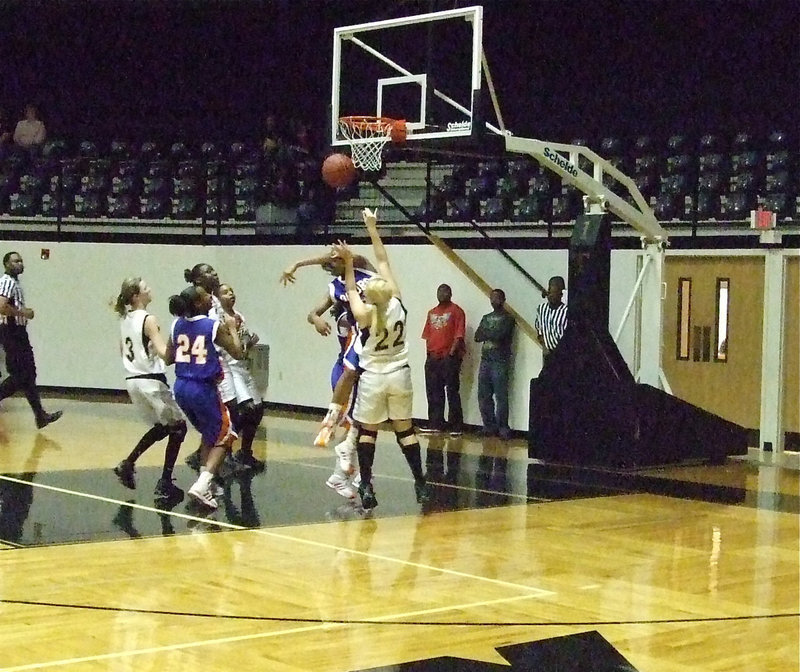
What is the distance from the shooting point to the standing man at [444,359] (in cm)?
1596

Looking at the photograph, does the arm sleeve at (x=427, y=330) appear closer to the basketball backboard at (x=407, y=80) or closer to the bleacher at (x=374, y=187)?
the bleacher at (x=374, y=187)

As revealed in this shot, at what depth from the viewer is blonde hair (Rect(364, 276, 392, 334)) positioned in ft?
30.9

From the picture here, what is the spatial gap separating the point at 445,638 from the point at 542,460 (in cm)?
711

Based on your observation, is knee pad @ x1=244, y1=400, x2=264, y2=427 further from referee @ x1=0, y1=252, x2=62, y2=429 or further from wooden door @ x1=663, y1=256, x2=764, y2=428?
wooden door @ x1=663, y1=256, x2=764, y2=428

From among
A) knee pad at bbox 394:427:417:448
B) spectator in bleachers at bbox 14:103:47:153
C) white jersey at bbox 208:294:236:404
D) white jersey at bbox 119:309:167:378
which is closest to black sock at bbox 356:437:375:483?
knee pad at bbox 394:427:417:448

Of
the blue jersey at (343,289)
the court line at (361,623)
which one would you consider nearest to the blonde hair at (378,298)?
the blue jersey at (343,289)

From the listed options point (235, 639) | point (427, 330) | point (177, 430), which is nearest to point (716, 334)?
point (427, 330)

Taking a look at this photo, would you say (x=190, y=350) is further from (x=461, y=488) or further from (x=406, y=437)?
(x=461, y=488)

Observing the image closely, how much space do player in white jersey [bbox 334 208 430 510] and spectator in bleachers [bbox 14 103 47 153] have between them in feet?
45.3

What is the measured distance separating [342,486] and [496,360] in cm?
557

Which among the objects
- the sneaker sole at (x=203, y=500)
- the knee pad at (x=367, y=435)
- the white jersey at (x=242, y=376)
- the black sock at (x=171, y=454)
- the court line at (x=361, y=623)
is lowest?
the court line at (x=361, y=623)

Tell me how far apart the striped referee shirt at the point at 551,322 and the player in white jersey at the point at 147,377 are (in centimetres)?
543

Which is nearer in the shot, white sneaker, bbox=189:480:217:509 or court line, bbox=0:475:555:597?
court line, bbox=0:475:555:597

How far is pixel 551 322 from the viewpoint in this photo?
47.8 feet
